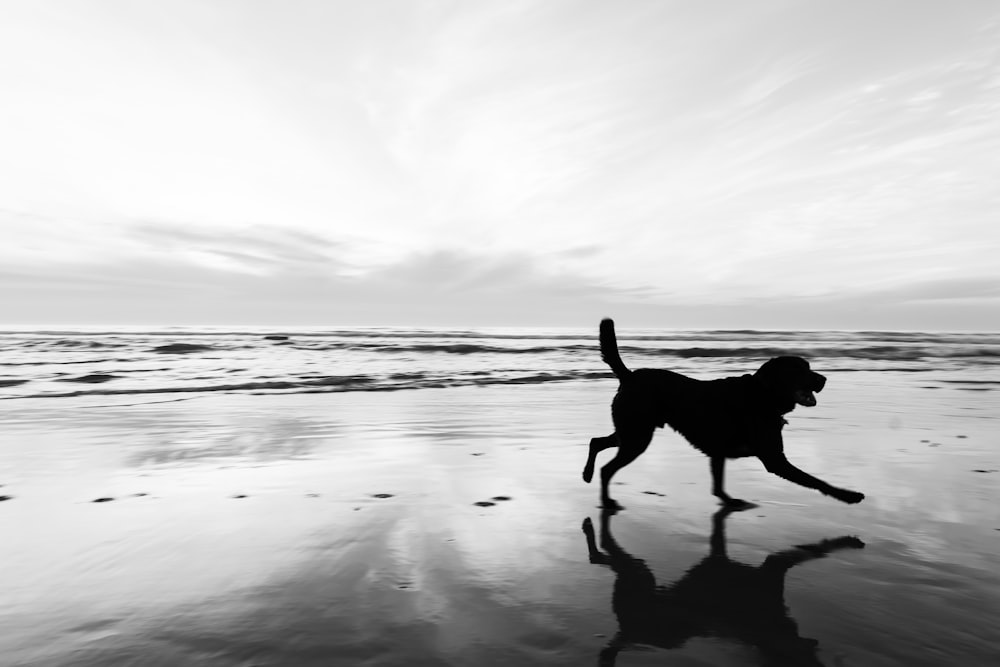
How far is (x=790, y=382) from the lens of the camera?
166 inches

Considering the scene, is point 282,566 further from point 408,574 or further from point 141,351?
point 141,351

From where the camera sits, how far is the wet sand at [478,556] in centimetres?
230

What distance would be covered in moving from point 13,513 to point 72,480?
3.08ft

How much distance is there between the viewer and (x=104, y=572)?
118 inches

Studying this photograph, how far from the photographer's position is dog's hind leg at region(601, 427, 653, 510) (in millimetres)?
4379

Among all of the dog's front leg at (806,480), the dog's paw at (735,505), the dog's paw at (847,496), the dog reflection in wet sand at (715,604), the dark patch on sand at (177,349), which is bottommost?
the dog reflection in wet sand at (715,604)

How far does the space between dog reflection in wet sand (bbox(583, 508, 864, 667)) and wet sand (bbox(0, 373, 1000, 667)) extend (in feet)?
0.04

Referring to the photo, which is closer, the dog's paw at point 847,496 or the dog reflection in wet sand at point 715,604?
the dog reflection in wet sand at point 715,604

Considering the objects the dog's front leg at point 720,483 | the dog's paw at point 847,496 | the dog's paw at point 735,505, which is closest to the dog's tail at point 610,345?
the dog's front leg at point 720,483

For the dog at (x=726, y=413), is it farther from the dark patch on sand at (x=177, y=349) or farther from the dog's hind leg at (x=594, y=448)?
the dark patch on sand at (x=177, y=349)

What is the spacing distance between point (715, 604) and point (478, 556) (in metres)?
1.26

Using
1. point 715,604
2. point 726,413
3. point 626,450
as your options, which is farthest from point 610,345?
point 715,604

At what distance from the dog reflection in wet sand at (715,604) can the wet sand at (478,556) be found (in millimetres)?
14

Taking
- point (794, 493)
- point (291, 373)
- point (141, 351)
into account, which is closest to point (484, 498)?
point (794, 493)
